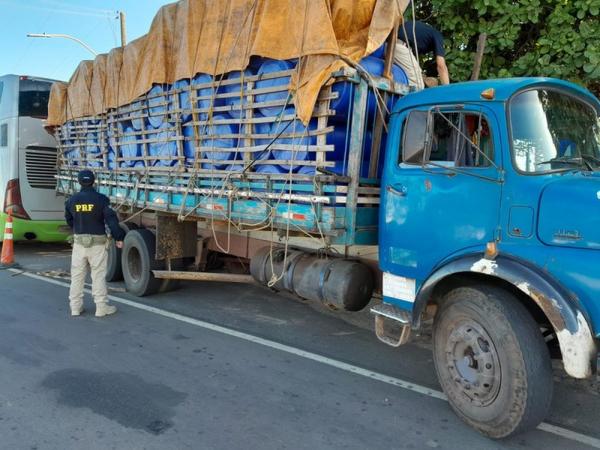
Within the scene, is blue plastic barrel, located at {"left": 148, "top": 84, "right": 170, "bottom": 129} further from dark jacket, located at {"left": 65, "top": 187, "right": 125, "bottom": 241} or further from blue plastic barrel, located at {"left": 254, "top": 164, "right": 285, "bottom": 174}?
blue plastic barrel, located at {"left": 254, "top": 164, "right": 285, "bottom": 174}

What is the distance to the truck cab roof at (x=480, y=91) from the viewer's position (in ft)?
11.3

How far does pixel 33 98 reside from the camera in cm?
1022

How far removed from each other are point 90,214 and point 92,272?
71 centimetres

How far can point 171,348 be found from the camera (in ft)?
16.6

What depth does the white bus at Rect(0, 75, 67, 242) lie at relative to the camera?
9945 mm

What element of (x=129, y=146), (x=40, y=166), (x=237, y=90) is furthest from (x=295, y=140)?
(x=40, y=166)

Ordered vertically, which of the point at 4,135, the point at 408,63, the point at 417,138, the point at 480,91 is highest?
the point at 408,63

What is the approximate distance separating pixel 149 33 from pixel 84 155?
2.70 metres

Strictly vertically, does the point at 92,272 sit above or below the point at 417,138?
below

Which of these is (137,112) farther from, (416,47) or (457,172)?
(457,172)

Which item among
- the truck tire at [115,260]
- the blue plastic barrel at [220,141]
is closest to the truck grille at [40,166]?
the truck tire at [115,260]

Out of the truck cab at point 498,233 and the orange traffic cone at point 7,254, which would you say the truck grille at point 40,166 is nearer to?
the orange traffic cone at point 7,254

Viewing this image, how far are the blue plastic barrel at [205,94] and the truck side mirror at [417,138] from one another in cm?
236

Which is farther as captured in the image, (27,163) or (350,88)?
(27,163)
